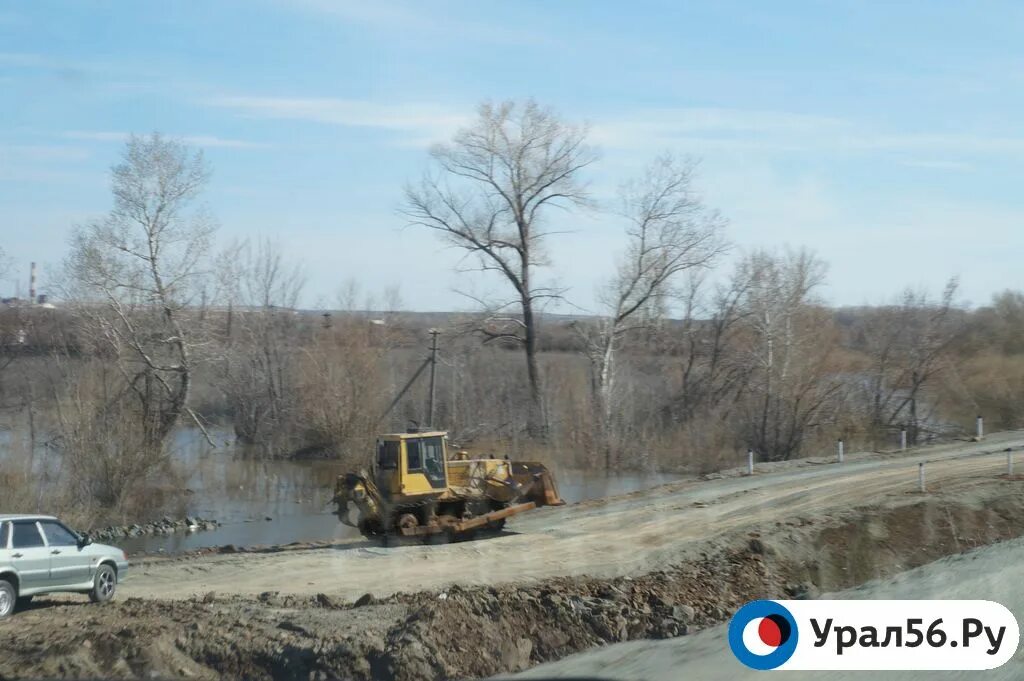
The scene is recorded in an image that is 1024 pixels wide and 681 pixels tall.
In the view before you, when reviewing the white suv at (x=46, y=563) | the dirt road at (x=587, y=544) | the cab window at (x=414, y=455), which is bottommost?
the dirt road at (x=587, y=544)

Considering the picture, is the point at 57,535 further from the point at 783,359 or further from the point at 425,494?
the point at 783,359

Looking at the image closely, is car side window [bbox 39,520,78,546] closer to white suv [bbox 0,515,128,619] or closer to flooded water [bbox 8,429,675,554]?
white suv [bbox 0,515,128,619]

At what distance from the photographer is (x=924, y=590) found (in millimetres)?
9453

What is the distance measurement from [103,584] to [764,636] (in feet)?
36.8

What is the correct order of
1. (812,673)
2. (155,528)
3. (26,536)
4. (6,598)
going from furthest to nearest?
(155,528) → (26,536) → (6,598) → (812,673)

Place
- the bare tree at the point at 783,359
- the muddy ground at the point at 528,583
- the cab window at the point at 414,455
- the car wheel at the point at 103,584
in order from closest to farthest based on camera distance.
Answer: the muddy ground at the point at 528,583 → the car wheel at the point at 103,584 → the cab window at the point at 414,455 → the bare tree at the point at 783,359

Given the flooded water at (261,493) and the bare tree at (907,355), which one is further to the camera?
the bare tree at (907,355)

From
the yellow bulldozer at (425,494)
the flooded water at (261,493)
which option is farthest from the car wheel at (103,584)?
the flooded water at (261,493)

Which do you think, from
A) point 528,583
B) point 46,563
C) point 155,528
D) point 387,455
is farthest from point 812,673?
point 155,528

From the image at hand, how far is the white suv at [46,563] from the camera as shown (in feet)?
43.7

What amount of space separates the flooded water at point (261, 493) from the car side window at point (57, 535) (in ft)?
52.0

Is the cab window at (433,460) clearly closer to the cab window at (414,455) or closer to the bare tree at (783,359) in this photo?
the cab window at (414,455)

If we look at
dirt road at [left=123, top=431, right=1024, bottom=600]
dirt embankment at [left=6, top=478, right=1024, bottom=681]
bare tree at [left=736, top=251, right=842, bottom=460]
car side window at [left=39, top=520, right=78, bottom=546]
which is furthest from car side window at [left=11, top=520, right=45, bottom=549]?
bare tree at [left=736, top=251, right=842, bottom=460]

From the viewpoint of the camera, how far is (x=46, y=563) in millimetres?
13781
